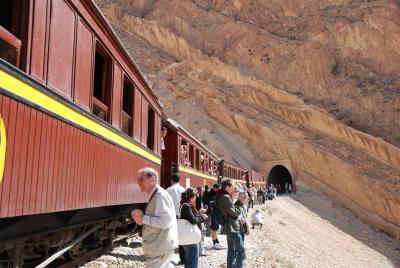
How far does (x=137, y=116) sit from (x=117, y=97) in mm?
1238

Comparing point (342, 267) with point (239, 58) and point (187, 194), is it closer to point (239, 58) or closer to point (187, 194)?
point (187, 194)

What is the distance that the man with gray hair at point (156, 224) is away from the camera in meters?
3.43

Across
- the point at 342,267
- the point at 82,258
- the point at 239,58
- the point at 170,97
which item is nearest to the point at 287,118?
the point at 239,58

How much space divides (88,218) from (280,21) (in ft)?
145

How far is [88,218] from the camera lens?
19.2ft

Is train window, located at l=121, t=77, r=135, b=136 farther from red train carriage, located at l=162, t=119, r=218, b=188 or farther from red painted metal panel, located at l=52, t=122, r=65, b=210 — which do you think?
red train carriage, located at l=162, t=119, r=218, b=188

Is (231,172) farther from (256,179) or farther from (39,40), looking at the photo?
(39,40)

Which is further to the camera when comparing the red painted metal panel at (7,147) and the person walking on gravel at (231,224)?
the person walking on gravel at (231,224)

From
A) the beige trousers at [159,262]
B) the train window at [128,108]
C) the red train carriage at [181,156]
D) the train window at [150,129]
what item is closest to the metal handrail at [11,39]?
the beige trousers at [159,262]

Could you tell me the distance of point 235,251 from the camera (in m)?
5.88

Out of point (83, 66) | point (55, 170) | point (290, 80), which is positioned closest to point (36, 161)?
point (55, 170)

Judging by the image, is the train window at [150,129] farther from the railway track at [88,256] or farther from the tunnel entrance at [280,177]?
the tunnel entrance at [280,177]

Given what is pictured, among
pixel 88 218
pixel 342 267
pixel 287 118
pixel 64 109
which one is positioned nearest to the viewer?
pixel 64 109

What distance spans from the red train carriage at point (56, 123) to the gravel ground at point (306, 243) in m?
2.05
